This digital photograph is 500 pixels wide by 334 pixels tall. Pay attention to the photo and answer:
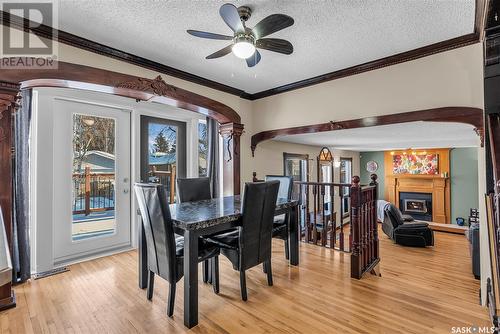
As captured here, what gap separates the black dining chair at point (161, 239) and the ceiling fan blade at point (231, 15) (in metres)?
1.33

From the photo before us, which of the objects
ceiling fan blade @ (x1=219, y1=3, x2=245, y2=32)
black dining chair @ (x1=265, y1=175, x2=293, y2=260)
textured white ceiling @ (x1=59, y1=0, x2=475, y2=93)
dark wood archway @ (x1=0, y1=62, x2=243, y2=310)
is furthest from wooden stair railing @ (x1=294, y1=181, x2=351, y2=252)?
ceiling fan blade @ (x1=219, y1=3, x2=245, y2=32)

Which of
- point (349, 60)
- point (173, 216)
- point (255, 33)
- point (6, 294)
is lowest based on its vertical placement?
point (6, 294)

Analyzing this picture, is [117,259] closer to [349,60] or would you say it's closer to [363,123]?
[363,123]

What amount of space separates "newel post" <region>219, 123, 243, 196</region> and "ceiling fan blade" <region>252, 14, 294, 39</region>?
219 centimetres

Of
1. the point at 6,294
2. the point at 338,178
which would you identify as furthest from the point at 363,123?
the point at 338,178

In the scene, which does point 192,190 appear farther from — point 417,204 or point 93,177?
point 417,204

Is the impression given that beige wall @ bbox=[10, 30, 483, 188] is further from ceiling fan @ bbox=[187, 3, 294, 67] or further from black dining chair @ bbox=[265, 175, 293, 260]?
ceiling fan @ bbox=[187, 3, 294, 67]

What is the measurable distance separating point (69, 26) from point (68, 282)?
8.29 ft

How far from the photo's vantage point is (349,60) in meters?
3.08

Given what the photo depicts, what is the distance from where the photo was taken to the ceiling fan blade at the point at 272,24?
1803 mm

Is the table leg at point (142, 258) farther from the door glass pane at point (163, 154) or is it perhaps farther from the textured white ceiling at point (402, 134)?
the textured white ceiling at point (402, 134)

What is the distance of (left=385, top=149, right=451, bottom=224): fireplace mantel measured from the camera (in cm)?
736

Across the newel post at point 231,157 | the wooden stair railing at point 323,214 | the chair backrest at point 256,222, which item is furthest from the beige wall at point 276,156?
the chair backrest at point 256,222

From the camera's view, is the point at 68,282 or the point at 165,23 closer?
the point at 165,23
